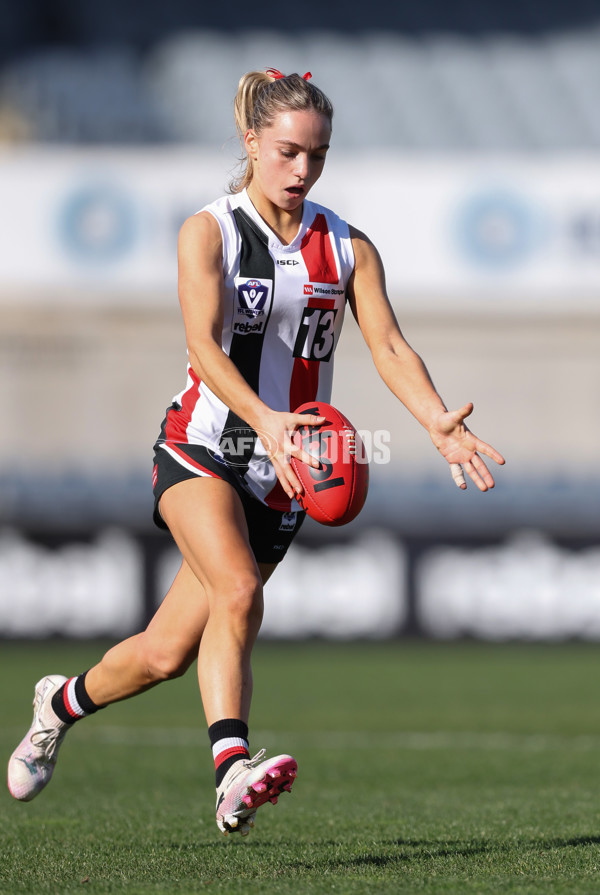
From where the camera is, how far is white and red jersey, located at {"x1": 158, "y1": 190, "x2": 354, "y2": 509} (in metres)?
3.90

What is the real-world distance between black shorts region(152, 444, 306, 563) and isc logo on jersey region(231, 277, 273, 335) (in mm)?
407

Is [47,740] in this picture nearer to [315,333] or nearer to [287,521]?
[287,521]

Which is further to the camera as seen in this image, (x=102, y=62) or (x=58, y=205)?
(x=102, y=62)

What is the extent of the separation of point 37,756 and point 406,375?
6.03 ft

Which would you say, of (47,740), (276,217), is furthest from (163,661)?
(276,217)

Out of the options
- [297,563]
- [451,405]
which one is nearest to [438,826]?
[297,563]

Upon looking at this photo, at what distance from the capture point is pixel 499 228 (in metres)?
17.0

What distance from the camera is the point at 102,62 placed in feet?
66.4

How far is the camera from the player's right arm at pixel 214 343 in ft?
11.5

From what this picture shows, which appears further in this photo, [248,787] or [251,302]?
[251,302]

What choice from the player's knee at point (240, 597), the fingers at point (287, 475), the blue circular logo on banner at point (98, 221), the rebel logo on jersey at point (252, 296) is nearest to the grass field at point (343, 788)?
the player's knee at point (240, 597)

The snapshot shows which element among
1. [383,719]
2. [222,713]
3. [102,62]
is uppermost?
[102,62]

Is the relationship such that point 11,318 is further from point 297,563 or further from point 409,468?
point 297,563

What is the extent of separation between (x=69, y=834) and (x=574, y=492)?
39.1 ft
